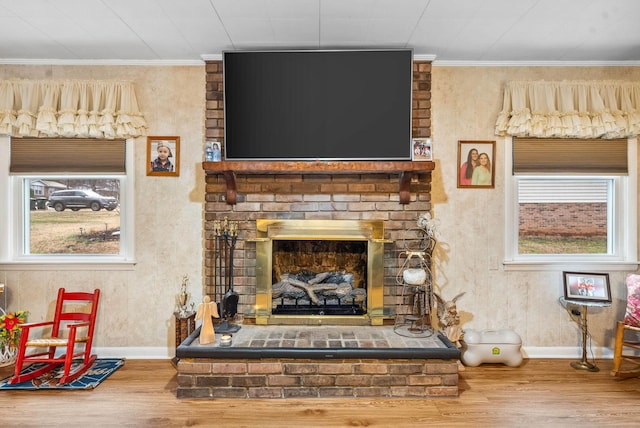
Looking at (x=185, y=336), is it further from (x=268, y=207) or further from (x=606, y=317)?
(x=606, y=317)

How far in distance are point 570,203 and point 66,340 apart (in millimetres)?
4139

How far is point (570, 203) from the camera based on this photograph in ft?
11.8

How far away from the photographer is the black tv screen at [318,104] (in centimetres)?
315

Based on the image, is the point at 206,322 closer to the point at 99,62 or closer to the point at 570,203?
the point at 99,62

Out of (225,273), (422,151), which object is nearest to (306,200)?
(225,273)

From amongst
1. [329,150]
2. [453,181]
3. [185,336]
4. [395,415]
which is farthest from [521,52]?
[185,336]

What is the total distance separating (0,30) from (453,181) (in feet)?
Answer: 11.6

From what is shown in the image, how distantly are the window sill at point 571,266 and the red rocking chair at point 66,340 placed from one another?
3351mm

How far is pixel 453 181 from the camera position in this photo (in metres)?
3.47

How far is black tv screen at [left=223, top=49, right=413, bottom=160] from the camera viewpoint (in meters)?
3.15

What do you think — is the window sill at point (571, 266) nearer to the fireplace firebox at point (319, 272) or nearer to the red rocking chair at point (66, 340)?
the fireplace firebox at point (319, 272)

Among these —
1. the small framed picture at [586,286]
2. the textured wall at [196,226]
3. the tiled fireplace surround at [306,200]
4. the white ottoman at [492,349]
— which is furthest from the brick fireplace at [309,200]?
the small framed picture at [586,286]

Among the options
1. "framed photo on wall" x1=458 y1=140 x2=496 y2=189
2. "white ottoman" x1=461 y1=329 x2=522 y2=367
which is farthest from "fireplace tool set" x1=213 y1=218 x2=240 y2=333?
"framed photo on wall" x1=458 y1=140 x2=496 y2=189

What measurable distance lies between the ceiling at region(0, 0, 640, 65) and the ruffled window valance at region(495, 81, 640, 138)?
24 cm
